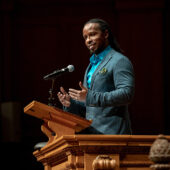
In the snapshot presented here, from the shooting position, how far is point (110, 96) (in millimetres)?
2729

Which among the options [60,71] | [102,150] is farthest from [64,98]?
[102,150]

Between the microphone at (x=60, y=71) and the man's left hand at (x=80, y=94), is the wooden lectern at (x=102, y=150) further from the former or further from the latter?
the microphone at (x=60, y=71)

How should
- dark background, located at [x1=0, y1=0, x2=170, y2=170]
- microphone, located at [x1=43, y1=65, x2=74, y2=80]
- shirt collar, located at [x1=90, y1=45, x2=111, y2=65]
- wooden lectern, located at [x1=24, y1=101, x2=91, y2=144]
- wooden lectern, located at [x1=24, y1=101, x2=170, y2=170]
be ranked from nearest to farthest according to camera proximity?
wooden lectern, located at [x1=24, y1=101, x2=170, y2=170] < wooden lectern, located at [x1=24, y1=101, x2=91, y2=144] < microphone, located at [x1=43, y1=65, x2=74, y2=80] < shirt collar, located at [x1=90, y1=45, x2=111, y2=65] < dark background, located at [x1=0, y1=0, x2=170, y2=170]

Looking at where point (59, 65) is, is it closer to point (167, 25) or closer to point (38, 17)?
point (38, 17)

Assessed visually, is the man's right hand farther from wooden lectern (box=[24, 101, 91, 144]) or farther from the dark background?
the dark background

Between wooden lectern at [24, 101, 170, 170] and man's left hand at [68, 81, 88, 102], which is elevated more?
man's left hand at [68, 81, 88, 102]

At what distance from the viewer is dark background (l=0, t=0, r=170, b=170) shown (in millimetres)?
5762

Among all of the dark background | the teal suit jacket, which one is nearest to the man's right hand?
the teal suit jacket

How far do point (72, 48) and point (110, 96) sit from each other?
10.8ft

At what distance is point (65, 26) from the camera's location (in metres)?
6.01

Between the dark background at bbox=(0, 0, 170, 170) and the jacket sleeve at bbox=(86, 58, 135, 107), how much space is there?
282 cm

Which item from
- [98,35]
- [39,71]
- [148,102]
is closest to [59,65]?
[39,71]

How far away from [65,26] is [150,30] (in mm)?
994

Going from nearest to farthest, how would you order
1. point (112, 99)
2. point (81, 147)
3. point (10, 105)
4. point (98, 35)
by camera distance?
point (81, 147) → point (112, 99) → point (98, 35) → point (10, 105)
